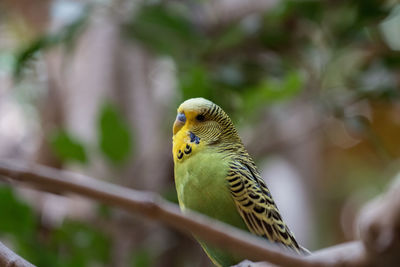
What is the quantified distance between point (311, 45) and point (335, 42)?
21 cm

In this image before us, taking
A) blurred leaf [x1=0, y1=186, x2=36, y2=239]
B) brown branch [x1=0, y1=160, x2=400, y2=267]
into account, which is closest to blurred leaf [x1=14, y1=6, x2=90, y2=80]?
blurred leaf [x1=0, y1=186, x2=36, y2=239]

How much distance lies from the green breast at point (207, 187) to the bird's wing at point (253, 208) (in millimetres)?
18

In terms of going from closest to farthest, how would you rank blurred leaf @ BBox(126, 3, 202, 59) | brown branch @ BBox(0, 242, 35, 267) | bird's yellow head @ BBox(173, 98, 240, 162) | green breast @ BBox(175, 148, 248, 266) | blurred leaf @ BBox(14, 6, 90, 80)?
1. brown branch @ BBox(0, 242, 35, 267)
2. bird's yellow head @ BBox(173, 98, 240, 162)
3. green breast @ BBox(175, 148, 248, 266)
4. blurred leaf @ BBox(14, 6, 90, 80)
5. blurred leaf @ BBox(126, 3, 202, 59)

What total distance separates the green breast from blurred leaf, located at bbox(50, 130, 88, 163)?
114 centimetres

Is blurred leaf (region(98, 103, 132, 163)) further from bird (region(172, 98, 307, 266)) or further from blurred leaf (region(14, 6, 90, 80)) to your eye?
bird (region(172, 98, 307, 266))

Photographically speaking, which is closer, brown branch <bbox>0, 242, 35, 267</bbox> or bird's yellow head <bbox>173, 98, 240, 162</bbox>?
brown branch <bbox>0, 242, 35, 267</bbox>

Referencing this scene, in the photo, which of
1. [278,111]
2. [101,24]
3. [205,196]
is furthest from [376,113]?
[205,196]

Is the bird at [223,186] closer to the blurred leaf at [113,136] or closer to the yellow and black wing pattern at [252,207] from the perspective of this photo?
the yellow and black wing pattern at [252,207]

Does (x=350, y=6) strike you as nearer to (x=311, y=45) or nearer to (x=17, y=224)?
(x=311, y=45)

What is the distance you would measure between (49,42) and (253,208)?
4.48ft

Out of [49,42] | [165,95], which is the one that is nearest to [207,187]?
[49,42]

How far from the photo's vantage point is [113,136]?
7.16 feet

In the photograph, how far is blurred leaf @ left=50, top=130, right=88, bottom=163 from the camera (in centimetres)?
212

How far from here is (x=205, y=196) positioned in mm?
1087
